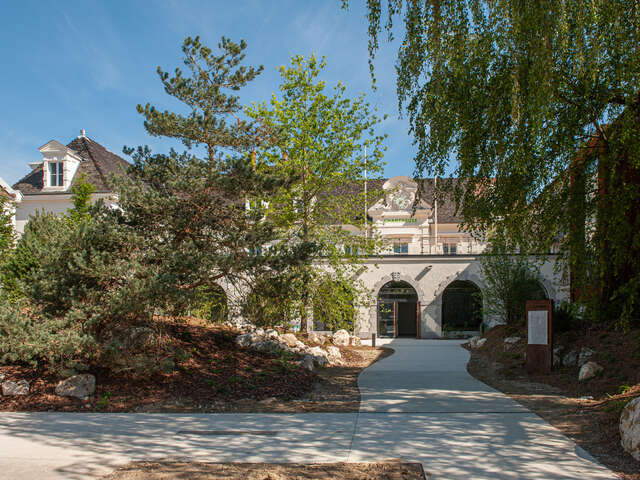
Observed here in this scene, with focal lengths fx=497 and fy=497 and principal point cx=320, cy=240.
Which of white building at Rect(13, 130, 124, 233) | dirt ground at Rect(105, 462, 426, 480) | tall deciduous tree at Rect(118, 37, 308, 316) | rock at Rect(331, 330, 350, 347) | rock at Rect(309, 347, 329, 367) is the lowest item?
rock at Rect(331, 330, 350, 347)

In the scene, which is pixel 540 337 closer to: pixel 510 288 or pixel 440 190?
pixel 440 190

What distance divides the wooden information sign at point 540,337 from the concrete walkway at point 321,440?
357cm

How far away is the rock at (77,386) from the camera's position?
26.7 ft

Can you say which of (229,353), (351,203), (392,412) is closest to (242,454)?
(392,412)

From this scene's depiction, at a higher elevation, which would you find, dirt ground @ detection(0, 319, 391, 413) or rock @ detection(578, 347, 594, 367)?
rock @ detection(578, 347, 594, 367)

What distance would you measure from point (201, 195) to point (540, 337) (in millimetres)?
8169

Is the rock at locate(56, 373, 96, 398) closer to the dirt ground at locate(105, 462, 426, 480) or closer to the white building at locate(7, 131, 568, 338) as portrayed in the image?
the dirt ground at locate(105, 462, 426, 480)

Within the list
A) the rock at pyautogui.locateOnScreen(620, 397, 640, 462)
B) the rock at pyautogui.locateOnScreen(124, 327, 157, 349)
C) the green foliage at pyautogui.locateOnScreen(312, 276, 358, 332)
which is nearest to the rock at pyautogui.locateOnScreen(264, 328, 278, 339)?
the green foliage at pyautogui.locateOnScreen(312, 276, 358, 332)

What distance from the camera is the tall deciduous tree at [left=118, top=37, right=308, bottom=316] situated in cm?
901

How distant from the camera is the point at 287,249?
1004cm

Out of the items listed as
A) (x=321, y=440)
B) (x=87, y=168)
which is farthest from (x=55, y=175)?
(x=321, y=440)

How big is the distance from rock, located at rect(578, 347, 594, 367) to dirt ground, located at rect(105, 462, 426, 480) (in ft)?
24.8

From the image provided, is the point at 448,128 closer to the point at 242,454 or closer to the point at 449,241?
the point at 242,454

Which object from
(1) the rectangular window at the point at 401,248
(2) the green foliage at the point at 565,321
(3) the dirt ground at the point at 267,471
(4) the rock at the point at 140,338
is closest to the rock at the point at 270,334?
(4) the rock at the point at 140,338
